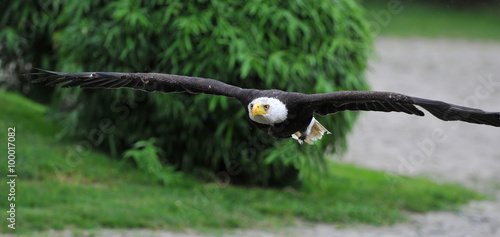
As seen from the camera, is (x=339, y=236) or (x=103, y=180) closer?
(x=339, y=236)

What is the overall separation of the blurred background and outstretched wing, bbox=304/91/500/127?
1.85 metres

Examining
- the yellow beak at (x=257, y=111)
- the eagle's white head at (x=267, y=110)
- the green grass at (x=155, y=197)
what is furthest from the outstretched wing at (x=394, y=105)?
the green grass at (x=155, y=197)

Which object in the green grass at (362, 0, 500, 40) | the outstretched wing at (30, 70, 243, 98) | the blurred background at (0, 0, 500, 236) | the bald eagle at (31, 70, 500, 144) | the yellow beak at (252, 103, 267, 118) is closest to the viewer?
the bald eagle at (31, 70, 500, 144)

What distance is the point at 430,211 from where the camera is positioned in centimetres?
754

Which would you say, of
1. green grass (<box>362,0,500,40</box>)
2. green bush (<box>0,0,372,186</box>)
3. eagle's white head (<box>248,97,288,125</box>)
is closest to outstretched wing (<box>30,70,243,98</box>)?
eagle's white head (<box>248,97,288,125</box>)

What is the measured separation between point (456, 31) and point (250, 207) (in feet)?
51.2

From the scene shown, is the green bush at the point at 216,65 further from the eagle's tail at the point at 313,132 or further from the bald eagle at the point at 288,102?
the bald eagle at the point at 288,102

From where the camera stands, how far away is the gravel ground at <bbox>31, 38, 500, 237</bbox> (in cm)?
693

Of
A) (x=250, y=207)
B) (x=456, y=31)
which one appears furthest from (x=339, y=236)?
(x=456, y=31)

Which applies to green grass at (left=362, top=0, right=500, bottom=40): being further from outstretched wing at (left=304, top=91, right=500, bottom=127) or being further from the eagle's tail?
outstretched wing at (left=304, top=91, right=500, bottom=127)

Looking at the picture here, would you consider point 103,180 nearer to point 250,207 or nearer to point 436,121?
point 250,207

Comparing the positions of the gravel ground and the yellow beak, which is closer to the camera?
the yellow beak

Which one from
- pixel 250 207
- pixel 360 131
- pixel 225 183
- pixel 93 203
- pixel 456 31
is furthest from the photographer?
pixel 456 31

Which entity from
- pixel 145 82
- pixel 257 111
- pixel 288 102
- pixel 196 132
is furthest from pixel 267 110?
pixel 196 132
